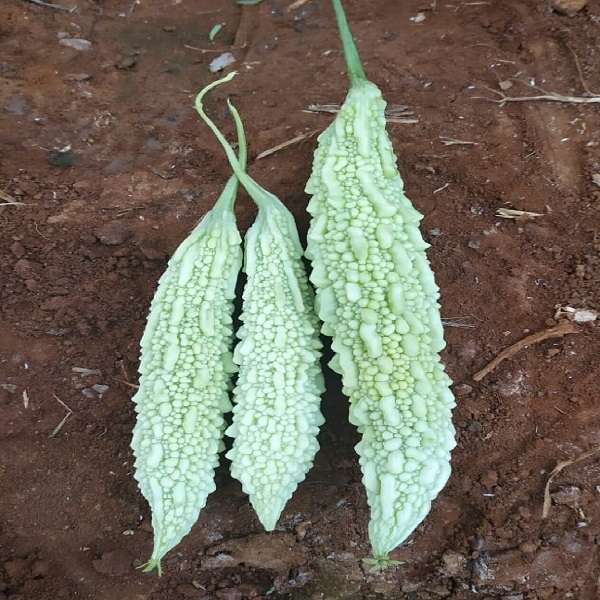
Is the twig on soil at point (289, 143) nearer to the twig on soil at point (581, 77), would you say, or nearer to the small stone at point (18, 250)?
the small stone at point (18, 250)

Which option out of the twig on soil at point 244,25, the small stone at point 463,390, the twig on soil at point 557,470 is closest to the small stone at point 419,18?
the twig on soil at point 244,25

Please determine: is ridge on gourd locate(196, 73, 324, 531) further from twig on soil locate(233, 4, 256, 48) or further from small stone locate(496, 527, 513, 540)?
twig on soil locate(233, 4, 256, 48)

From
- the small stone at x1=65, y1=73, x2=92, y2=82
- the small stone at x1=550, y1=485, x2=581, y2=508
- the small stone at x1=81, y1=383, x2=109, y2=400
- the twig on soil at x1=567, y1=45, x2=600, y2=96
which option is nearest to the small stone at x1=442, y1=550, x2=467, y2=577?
the small stone at x1=550, y1=485, x2=581, y2=508

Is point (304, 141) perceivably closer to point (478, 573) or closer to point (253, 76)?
point (253, 76)

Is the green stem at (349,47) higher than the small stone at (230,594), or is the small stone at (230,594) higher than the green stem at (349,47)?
the green stem at (349,47)

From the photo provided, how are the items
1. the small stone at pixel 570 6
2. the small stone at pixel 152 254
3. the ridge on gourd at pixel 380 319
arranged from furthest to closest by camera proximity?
the small stone at pixel 570 6 → the small stone at pixel 152 254 → the ridge on gourd at pixel 380 319

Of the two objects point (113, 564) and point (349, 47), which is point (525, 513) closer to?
point (113, 564)

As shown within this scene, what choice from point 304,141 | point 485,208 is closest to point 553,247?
point 485,208

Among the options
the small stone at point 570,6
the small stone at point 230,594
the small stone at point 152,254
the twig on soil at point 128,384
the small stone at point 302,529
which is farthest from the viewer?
the small stone at point 570,6
